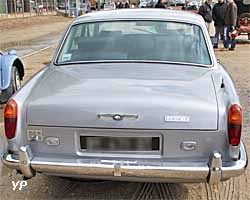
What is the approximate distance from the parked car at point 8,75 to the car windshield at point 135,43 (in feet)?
8.34

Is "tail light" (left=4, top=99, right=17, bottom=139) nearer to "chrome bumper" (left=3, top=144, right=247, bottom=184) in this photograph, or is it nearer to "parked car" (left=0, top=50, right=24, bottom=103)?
"chrome bumper" (left=3, top=144, right=247, bottom=184)

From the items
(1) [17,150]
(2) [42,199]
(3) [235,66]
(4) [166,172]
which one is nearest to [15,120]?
(1) [17,150]

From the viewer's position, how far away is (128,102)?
3.04 meters

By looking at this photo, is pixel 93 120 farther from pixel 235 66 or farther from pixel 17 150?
pixel 235 66

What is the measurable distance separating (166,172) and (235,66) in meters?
8.47

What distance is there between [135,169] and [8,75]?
14.0 ft

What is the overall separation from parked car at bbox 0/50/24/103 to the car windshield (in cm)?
254

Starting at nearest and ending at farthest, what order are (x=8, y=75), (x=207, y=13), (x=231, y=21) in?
(x=8, y=75)
(x=231, y=21)
(x=207, y=13)

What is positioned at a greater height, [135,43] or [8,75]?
[135,43]

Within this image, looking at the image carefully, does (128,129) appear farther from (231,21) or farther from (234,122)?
(231,21)

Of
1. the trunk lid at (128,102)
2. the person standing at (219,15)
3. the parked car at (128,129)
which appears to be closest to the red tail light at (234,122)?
the parked car at (128,129)

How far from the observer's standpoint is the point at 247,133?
5.42 metres

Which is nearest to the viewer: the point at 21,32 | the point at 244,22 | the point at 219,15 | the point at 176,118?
the point at 176,118

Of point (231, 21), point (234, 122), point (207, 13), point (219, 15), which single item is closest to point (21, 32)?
point (207, 13)
